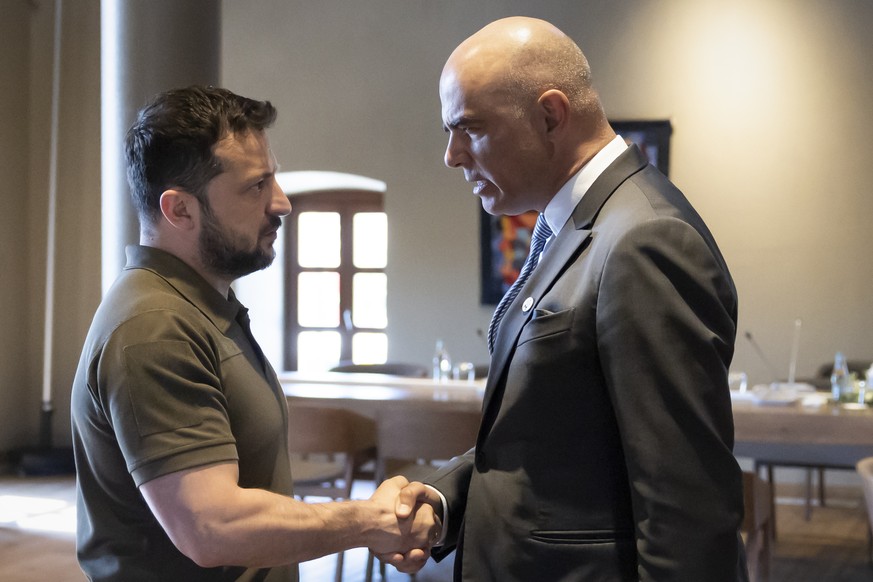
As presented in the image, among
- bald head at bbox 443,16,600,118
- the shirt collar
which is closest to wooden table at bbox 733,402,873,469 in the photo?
the shirt collar

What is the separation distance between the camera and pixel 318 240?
9.34 m

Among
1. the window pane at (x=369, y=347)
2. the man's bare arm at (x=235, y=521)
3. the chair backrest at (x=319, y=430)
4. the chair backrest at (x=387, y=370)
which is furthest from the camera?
the window pane at (x=369, y=347)

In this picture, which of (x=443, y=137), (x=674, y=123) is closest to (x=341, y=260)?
(x=443, y=137)

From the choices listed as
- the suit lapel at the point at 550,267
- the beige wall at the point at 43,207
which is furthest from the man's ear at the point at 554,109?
the beige wall at the point at 43,207

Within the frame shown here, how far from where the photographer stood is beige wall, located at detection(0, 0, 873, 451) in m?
7.48

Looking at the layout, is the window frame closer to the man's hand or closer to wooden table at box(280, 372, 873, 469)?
wooden table at box(280, 372, 873, 469)

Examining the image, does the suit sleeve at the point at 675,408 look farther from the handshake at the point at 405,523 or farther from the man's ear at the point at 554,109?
the handshake at the point at 405,523

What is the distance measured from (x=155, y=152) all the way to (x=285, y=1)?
7.14m

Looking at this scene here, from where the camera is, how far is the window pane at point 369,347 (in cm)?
910

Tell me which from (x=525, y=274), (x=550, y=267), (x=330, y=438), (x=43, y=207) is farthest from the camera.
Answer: (x=43, y=207)

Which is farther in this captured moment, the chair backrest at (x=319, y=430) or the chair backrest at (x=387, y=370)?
the chair backrest at (x=387, y=370)

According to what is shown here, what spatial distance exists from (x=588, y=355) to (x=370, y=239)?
757 cm

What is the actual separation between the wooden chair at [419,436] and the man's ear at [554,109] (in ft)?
9.56

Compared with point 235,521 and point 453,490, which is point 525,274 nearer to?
point 453,490
